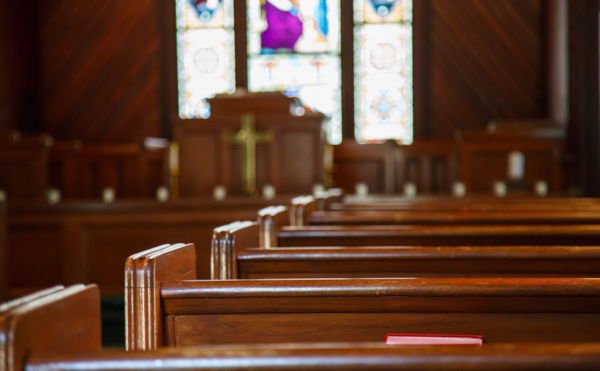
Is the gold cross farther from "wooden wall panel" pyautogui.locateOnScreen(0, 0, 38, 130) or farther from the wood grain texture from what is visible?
"wooden wall panel" pyautogui.locateOnScreen(0, 0, 38, 130)

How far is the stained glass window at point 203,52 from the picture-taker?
879cm

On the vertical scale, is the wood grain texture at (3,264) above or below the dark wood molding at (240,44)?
below

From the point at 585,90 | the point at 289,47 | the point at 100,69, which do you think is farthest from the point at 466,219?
the point at 100,69

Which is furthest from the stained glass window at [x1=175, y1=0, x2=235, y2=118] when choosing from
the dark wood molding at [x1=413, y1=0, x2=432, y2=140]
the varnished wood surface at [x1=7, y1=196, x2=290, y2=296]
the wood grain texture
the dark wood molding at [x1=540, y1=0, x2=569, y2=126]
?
the wood grain texture

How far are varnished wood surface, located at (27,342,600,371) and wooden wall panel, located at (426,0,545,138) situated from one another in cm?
782

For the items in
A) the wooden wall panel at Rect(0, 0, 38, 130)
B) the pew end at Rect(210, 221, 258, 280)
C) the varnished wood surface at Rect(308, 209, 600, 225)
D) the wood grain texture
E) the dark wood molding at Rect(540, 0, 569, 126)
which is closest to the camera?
the pew end at Rect(210, 221, 258, 280)

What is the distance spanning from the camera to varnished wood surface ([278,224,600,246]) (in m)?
2.19

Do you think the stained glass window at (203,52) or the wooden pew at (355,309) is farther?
the stained glass window at (203,52)

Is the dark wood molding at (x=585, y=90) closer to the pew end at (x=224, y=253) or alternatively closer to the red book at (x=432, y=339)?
the pew end at (x=224, y=253)

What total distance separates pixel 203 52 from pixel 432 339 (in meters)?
7.94

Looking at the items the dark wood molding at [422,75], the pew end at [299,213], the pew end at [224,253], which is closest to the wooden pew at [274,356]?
the pew end at [224,253]

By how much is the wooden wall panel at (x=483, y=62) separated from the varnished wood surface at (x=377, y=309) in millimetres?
7311

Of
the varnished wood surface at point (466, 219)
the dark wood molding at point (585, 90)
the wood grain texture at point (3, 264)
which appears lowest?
the wood grain texture at point (3, 264)

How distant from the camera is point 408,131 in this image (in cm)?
853
